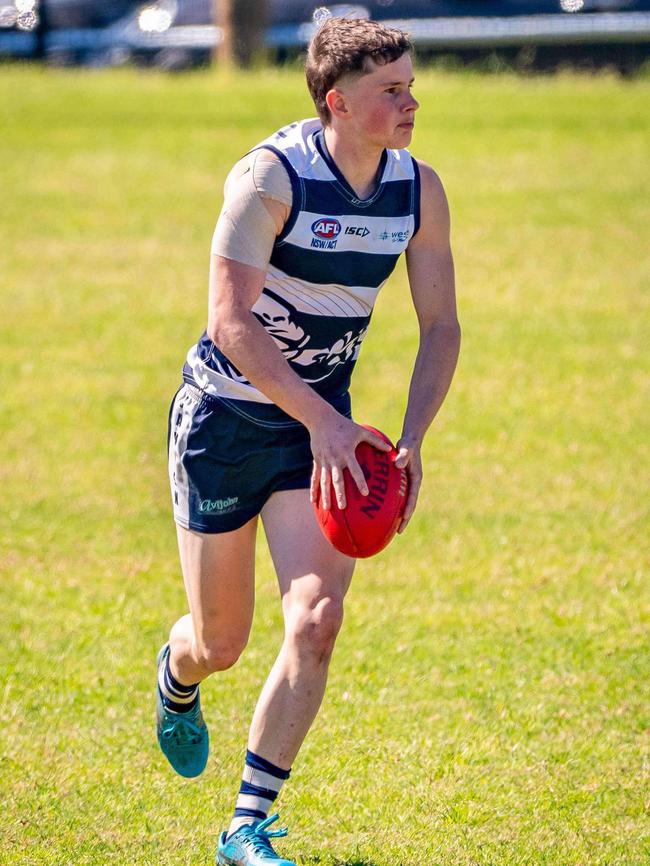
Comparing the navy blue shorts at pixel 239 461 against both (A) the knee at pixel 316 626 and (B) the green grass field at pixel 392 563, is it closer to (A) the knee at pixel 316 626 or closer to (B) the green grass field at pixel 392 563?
(A) the knee at pixel 316 626

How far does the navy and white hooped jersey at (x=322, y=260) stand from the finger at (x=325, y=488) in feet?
1.48

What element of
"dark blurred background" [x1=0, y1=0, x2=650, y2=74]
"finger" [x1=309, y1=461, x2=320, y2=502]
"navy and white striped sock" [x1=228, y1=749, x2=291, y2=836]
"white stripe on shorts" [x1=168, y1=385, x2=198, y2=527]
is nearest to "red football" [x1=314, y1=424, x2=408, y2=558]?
"finger" [x1=309, y1=461, x2=320, y2=502]

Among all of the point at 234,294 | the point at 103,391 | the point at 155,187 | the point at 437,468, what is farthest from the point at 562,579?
the point at 155,187

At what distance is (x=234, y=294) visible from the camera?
13.1 ft

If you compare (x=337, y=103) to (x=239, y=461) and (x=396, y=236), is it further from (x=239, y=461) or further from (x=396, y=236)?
(x=239, y=461)

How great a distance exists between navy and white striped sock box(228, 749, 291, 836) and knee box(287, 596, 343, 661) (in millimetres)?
366

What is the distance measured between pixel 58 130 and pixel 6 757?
14.8m

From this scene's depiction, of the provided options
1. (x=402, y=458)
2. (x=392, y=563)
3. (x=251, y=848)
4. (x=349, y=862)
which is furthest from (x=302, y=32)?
(x=251, y=848)

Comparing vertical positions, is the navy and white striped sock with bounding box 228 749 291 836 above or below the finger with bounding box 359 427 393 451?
below

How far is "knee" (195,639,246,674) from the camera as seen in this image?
14.6 ft

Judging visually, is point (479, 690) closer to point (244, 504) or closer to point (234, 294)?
point (244, 504)

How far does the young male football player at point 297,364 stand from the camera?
158 inches

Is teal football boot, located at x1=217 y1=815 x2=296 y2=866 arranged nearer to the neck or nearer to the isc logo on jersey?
the isc logo on jersey

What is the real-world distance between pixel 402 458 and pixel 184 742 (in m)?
1.33
